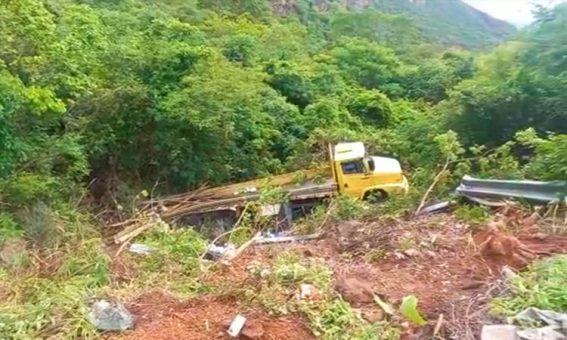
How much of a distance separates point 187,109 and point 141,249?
5372 millimetres

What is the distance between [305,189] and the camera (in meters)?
12.3

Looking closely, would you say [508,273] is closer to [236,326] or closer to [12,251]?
[236,326]

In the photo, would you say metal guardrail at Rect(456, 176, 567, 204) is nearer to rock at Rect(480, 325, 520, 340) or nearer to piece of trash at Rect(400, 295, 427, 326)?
piece of trash at Rect(400, 295, 427, 326)

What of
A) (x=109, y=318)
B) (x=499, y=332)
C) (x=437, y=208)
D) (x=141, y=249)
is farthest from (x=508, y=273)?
(x=141, y=249)

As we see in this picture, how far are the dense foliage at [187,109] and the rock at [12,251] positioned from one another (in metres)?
0.78

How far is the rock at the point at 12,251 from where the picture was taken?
21.7ft

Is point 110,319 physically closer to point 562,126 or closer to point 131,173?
point 562,126

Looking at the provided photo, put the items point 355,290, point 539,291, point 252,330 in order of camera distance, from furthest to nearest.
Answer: point 355,290 → point 252,330 → point 539,291

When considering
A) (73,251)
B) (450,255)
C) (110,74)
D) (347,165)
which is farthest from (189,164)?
(450,255)

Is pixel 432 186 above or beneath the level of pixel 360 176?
above

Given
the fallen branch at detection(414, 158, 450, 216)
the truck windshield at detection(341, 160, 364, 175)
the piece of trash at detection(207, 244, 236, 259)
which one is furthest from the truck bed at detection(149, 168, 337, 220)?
the piece of trash at detection(207, 244, 236, 259)

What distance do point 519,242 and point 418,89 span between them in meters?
18.6

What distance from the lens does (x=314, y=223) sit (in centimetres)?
870

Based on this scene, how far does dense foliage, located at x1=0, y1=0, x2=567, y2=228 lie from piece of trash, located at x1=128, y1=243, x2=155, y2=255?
1.76m
